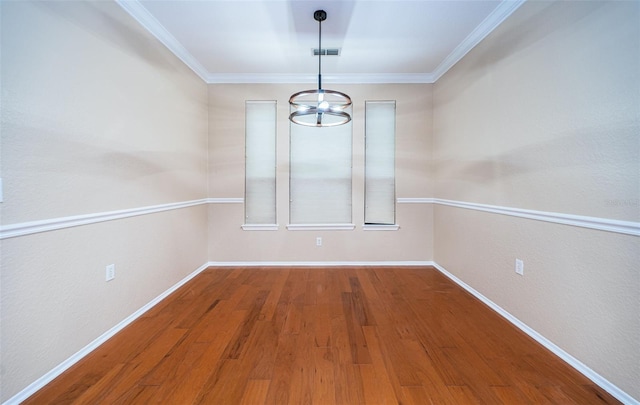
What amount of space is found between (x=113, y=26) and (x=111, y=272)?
6.34 feet

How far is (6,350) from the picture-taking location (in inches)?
51.3

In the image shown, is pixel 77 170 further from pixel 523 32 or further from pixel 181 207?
pixel 523 32

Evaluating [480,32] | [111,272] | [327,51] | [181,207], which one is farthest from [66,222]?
[480,32]

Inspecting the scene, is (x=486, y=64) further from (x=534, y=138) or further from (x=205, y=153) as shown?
(x=205, y=153)

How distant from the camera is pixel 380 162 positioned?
12.0ft

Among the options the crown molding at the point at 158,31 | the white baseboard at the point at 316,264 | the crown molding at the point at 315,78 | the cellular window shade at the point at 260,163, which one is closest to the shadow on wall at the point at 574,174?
the white baseboard at the point at 316,264

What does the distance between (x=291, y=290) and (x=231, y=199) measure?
1641 mm

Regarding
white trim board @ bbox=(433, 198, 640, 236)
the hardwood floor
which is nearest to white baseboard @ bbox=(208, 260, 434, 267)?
the hardwood floor

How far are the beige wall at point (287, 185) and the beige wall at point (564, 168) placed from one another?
3.10ft

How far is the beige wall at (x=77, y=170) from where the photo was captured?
135cm

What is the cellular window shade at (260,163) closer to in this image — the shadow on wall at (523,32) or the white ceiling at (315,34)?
the white ceiling at (315,34)

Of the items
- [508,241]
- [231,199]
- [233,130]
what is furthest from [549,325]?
[233,130]

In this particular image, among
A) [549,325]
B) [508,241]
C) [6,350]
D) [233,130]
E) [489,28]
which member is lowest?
[549,325]

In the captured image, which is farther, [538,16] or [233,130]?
[233,130]
